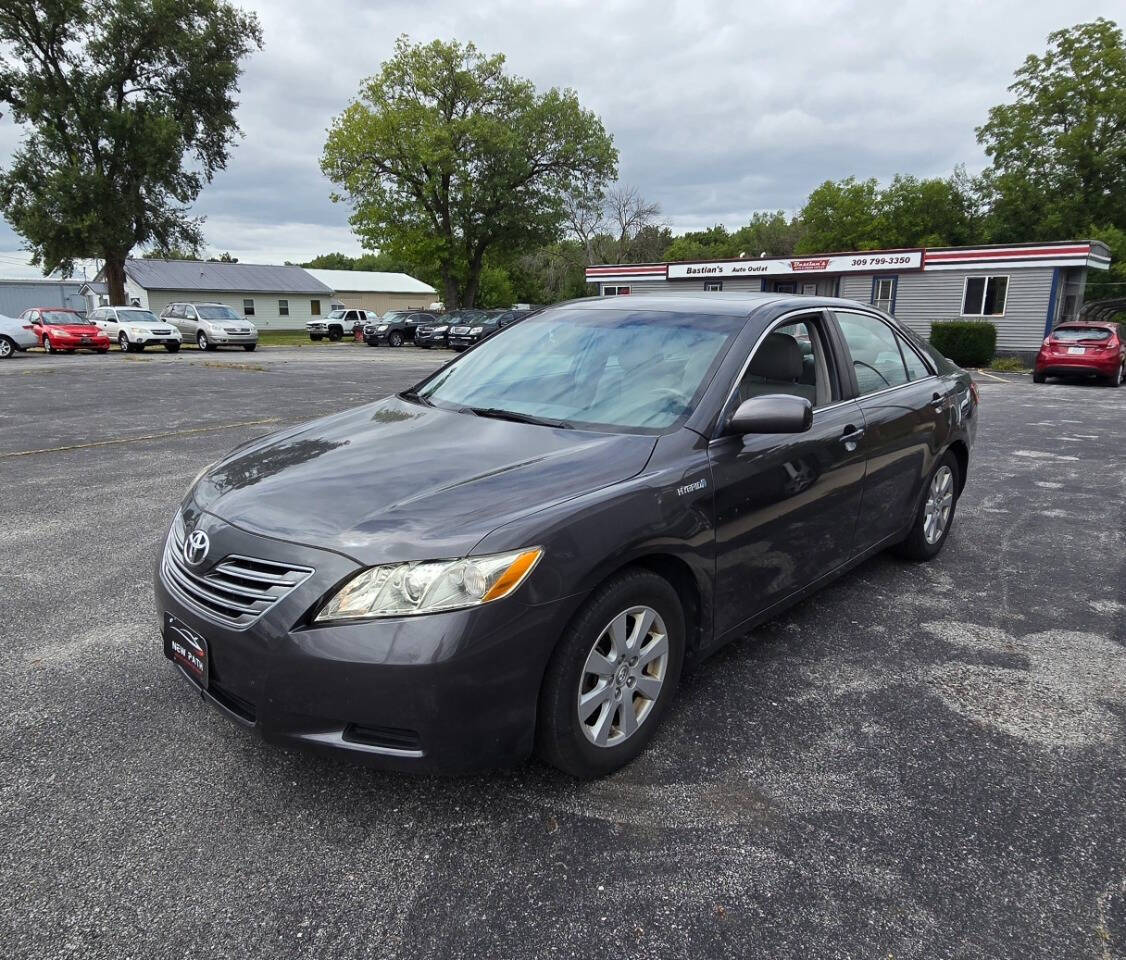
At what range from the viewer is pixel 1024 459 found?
8.52m

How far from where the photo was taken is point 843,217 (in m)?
62.4

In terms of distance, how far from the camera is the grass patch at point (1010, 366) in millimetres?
24406

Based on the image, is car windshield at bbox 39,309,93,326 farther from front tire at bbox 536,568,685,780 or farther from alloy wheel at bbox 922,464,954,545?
front tire at bbox 536,568,685,780

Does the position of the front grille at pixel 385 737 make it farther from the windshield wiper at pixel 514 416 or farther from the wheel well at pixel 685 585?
the windshield wiper at pixel 514 416

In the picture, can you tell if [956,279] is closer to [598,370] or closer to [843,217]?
[598,370]

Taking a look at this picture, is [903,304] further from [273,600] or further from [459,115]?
[273,600]

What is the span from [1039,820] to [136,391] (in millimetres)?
15203

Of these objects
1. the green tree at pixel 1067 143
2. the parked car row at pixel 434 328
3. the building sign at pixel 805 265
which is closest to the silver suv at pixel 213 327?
the parked car row at pixel 434 328

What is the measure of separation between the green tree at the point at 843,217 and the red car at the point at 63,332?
174 feet

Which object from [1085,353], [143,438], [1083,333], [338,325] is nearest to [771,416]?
[143,438]

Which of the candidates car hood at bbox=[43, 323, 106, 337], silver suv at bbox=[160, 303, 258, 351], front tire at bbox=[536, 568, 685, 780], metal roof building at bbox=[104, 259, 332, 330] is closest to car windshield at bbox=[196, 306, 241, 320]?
silver suv at bbox=[160, 303, 258, 351]

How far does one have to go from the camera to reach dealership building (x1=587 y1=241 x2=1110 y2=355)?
26078 mm

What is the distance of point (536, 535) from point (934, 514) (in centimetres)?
352

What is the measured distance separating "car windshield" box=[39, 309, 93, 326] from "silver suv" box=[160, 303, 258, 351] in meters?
4.28
